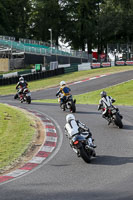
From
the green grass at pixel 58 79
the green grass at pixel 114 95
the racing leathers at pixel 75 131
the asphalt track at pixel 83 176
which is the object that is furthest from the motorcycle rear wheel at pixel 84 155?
the green grass at pixel 58 79

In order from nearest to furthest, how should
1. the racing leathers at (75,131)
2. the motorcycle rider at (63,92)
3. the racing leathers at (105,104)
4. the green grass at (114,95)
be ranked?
the racing leathers at (75,131) → the racing leathers at (105,104) → the motorcycle rider at (63,92) → the green grass at (114,95)

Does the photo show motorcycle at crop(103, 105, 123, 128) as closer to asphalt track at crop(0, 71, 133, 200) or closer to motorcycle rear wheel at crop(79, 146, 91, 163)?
asphalt track at crop(0, 71, 133, 200)

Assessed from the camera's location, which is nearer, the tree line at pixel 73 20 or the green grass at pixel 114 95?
the green grass at pixel 114 95

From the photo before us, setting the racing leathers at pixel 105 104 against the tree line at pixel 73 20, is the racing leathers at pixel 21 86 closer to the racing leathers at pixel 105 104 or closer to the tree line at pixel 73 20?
the racing leathers at pixel 105 104

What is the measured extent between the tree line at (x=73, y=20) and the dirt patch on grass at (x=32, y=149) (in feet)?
216

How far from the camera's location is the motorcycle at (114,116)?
47.4 feet

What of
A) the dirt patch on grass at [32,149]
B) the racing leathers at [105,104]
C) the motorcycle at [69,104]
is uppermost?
the racing leathers at [105,104]

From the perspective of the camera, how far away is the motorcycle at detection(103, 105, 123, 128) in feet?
47.4

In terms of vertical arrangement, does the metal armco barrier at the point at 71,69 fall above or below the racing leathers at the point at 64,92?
above

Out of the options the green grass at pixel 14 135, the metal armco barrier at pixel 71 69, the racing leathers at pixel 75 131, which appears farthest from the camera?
the metal armco barrier at pixel 71 69

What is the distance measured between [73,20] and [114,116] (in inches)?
2891

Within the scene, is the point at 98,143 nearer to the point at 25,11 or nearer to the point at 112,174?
the point at 112,174

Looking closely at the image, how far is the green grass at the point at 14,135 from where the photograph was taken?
10684mm

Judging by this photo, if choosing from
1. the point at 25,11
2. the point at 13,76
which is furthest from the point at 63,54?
the point at 25,11
